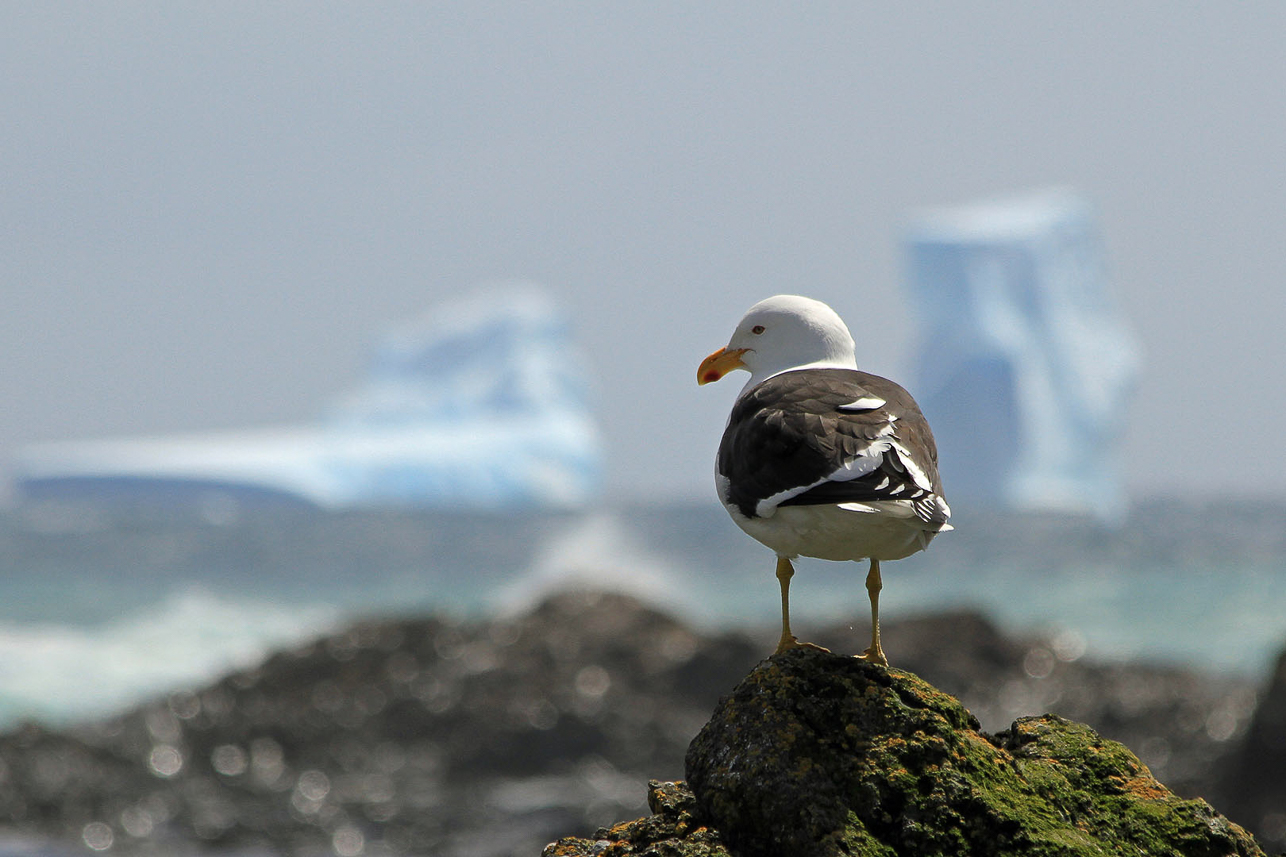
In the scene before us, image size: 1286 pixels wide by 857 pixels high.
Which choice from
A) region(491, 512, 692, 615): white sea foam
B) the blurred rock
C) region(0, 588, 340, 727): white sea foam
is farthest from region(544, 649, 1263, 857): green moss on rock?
region(491, 512, 692, 615): white sea foam

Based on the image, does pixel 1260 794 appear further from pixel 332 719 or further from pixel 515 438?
pixel 515 438

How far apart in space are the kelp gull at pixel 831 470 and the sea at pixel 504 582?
10.1 meters

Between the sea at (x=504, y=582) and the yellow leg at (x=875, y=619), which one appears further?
the sea at (x=504, y=582)

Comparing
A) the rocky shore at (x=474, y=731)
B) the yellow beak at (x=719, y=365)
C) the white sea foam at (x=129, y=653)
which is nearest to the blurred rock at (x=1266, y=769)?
the rocky shore at (x=474, y=731)

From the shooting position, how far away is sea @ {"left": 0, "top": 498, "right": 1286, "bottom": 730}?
15492mm

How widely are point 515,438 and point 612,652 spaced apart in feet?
108

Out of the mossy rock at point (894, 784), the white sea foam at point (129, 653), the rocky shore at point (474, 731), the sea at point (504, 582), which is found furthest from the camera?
the sea at point (504, 582)

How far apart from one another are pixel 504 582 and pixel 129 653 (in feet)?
42.0

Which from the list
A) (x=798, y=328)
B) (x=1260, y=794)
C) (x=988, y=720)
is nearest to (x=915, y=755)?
(x=798, y=328)

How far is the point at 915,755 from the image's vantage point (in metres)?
2.70

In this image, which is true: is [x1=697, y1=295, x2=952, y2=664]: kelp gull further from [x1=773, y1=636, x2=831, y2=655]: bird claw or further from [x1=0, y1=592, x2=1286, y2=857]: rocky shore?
[x1=0, y1=592, x2=1286, y2=857]: rocky shore

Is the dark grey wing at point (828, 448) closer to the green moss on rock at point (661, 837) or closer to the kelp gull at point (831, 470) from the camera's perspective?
the kelp gull at point (831, 470)

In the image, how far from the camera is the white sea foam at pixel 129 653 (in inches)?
520

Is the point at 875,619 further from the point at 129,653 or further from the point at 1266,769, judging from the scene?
the point at 129,653
